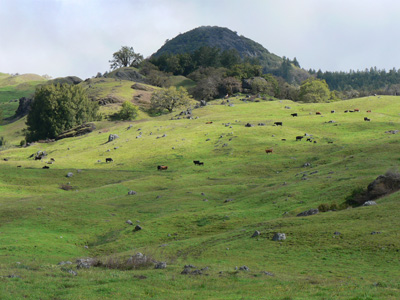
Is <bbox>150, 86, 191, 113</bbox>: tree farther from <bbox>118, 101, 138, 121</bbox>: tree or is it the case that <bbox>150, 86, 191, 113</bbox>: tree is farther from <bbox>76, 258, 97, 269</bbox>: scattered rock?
<bbox>76, 258, 97, 269</bbox>: scattered rock

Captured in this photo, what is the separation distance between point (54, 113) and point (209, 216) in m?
101

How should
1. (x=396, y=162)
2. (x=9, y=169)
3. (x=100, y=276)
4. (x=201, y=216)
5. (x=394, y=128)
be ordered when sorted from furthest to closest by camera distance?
(x=394, y=128)
(x=9, y=169)
(x=396, y=162)
(x=201, y=216)
(x=100, y=276)

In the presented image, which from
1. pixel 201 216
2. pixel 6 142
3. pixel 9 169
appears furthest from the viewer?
pixel 6 142

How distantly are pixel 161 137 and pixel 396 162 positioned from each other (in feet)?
167

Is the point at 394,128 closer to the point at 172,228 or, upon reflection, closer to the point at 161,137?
the point at 161,137

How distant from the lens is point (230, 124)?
331ft

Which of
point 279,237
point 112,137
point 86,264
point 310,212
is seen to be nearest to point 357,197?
point 310,212

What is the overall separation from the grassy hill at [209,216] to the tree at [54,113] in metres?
32.4

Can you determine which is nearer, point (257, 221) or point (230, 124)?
point (257, 221)

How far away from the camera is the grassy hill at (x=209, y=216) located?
2142 cm

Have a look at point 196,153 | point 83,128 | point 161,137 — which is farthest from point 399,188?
point 83,128

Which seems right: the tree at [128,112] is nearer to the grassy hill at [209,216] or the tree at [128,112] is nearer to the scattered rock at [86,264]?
the grassy hill at [209,216]

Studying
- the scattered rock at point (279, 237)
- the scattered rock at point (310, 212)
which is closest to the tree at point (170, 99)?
the scattered rock at point (310, 212)

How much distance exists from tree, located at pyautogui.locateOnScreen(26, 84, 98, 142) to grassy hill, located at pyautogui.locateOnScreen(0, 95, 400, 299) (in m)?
32.4
